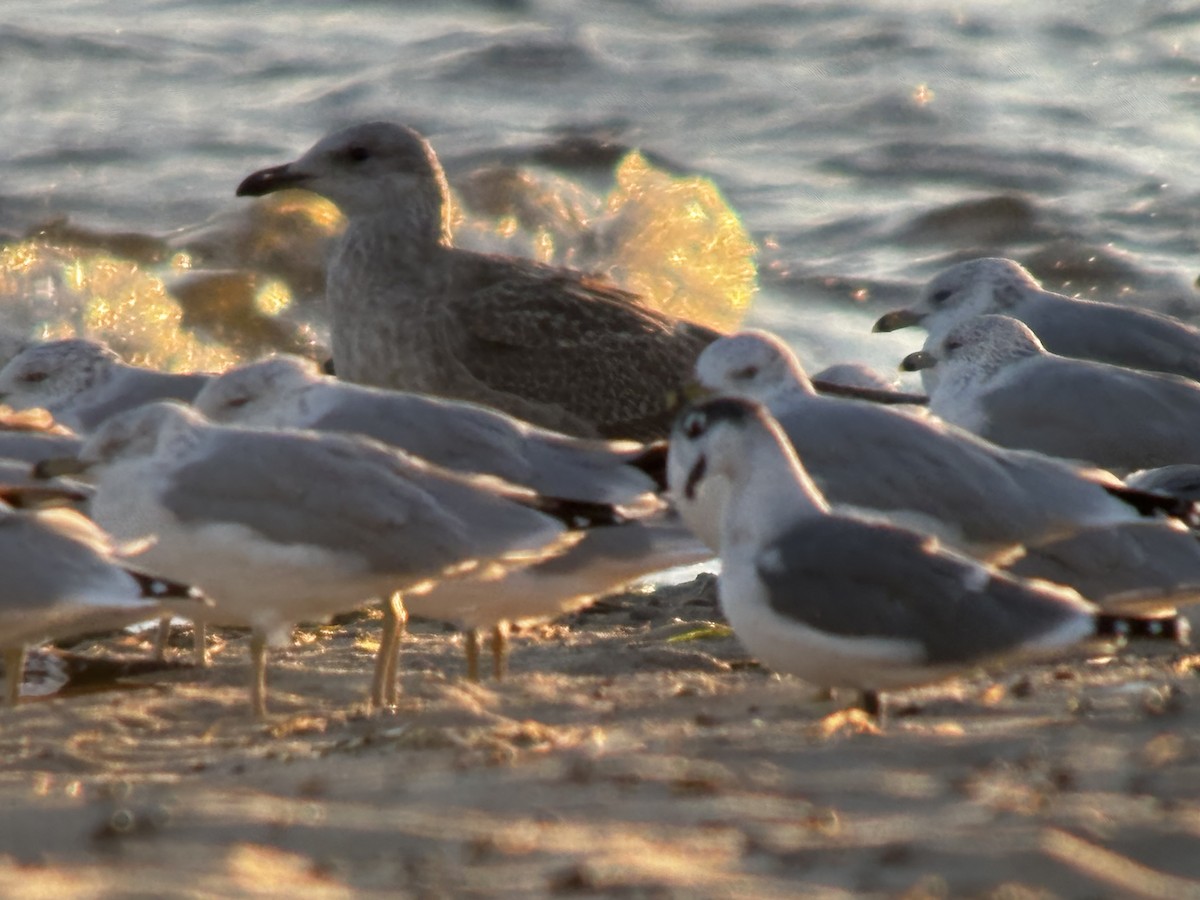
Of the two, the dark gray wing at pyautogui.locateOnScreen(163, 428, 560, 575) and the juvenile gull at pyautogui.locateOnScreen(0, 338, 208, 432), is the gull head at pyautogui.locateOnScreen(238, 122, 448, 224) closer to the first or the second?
the juvenile gull at pyautogui.locateOnScreen(0, 338, 208, 432)

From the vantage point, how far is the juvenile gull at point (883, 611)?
555 cm

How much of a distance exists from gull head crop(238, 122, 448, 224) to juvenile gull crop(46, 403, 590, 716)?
414 centimetres

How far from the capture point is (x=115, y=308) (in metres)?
14.5

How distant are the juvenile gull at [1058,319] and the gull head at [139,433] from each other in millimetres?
4149

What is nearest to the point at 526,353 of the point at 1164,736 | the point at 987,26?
the point at 1164,736

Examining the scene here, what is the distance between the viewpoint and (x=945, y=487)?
673 cm

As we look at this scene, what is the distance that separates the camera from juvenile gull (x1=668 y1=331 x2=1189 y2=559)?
6703mm

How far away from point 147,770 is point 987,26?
1885 cm

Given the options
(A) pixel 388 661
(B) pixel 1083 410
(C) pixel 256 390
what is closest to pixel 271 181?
(C) pixel 256 390

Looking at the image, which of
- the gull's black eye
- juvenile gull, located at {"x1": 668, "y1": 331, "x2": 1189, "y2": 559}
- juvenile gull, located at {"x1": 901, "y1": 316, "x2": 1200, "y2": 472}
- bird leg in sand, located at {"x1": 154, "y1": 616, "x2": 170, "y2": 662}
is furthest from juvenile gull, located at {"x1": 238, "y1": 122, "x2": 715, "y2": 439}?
the gull's black eye

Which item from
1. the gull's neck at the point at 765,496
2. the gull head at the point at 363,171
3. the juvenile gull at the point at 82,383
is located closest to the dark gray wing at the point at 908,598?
the gull's neck at the point at 765,496

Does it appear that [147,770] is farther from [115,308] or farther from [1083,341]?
[115,308]

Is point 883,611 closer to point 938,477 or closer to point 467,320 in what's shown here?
point 938,477

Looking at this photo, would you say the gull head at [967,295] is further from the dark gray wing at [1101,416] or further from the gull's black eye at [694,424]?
the gull's black eye at [694,424]
